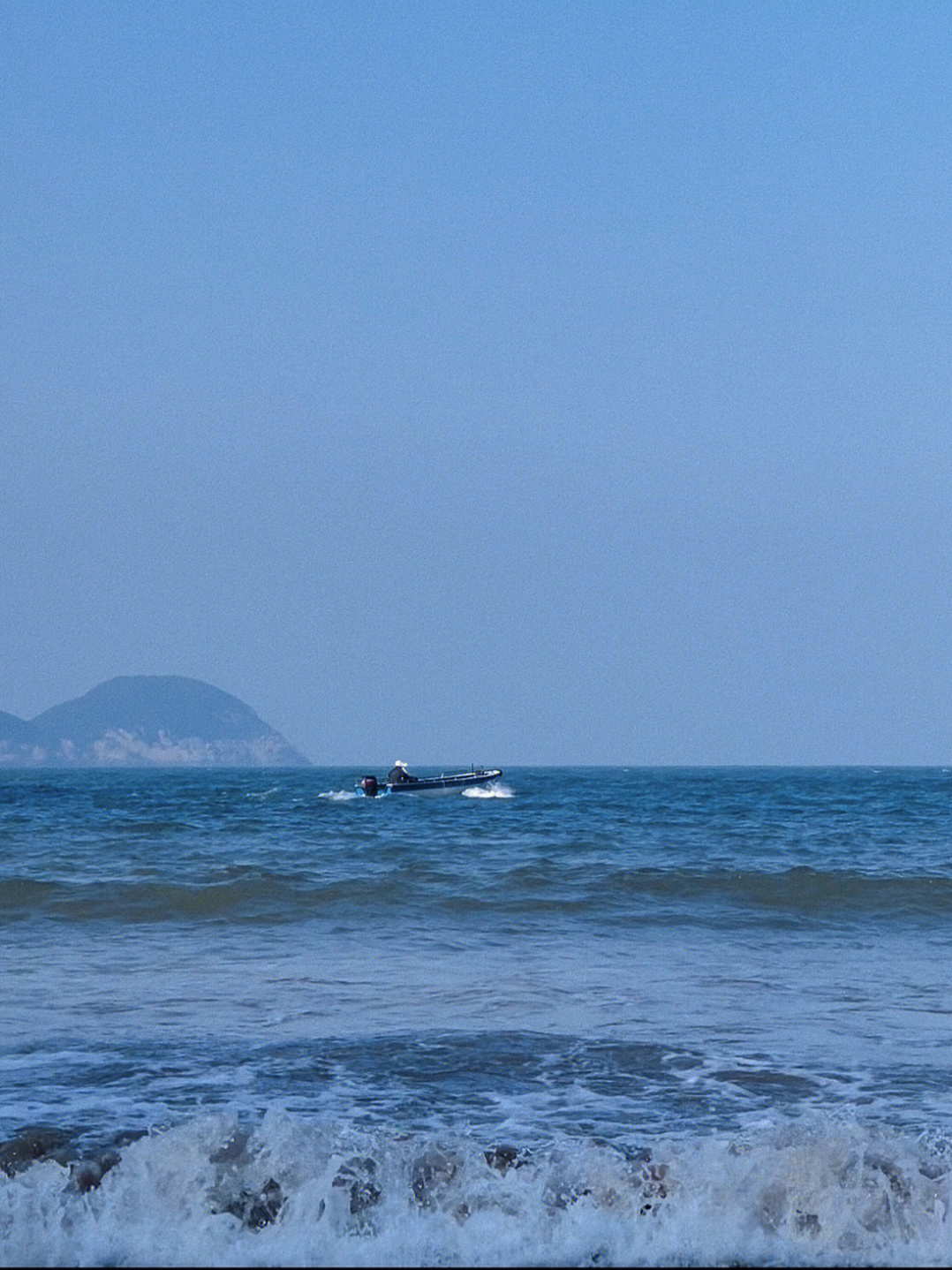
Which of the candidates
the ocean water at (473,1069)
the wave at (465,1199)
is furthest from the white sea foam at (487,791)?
the wave at (465,1199)

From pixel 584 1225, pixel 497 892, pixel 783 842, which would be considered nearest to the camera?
pixel 584 1225

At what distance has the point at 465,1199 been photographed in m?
6.29

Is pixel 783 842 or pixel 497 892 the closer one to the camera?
pixel 497 892

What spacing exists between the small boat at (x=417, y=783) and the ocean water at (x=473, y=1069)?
2992 cm

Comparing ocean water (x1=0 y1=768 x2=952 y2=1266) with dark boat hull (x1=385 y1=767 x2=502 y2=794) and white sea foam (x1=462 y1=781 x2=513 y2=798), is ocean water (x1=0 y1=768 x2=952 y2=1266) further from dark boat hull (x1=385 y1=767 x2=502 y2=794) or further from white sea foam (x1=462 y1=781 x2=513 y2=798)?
white sea foam (x1=462 y1=781 x2=513 y2=798)

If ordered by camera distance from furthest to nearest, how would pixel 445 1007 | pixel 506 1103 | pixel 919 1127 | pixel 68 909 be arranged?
pixel 68 909, pixel 445 1007, pixel 506 1103, pixel 919 1127

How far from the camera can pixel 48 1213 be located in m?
6.04

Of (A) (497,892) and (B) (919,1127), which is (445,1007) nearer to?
(B) (919,1127)

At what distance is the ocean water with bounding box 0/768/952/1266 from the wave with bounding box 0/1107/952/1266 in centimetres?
2

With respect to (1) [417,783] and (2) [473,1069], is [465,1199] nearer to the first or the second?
(2) [473,1069]

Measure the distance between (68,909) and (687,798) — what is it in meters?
35.9

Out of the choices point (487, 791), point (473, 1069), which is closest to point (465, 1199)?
point (473, 1069)

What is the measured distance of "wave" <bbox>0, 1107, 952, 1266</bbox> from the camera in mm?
5723

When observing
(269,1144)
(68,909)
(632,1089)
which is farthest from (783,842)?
(269,1144)
